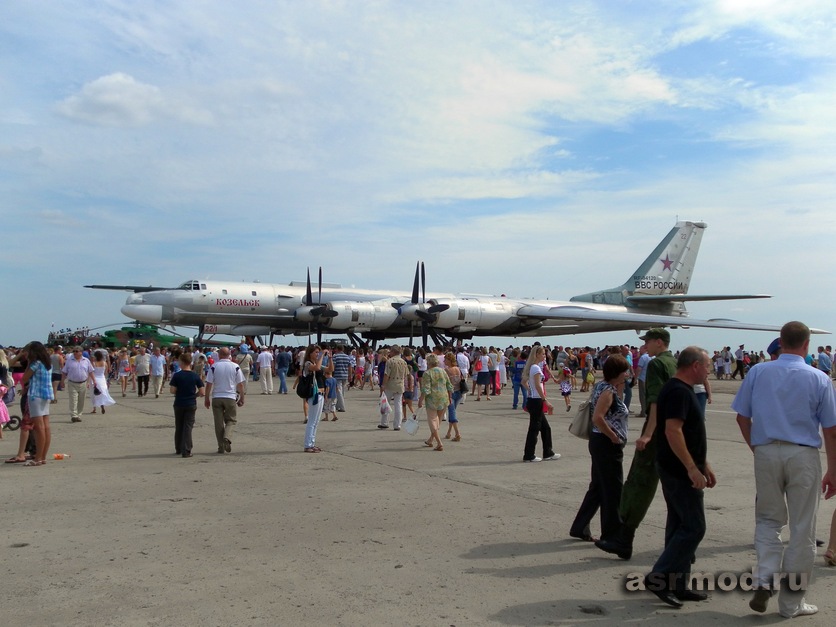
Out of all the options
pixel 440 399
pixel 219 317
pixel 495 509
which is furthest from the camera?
pixel 219 317

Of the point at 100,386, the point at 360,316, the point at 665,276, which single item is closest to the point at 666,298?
the point at 665,276

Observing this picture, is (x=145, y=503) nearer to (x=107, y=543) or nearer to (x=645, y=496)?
(x=107, y=543)

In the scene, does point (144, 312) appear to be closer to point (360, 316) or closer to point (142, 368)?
point (360, 316)

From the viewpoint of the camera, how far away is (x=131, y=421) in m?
14.8

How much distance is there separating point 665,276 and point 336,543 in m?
45.0

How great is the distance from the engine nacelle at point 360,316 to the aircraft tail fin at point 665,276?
1471 centimetres

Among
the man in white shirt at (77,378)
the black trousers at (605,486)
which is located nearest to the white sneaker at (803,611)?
the black trousers at (605,486)

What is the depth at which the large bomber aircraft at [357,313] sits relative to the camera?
109 feet

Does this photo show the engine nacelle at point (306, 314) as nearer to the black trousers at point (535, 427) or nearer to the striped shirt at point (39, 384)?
the striped shirt at point (39, 384)

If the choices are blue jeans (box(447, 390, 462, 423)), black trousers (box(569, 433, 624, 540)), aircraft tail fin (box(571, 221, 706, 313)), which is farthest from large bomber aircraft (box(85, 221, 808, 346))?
black trousers (box(569, 433, 624, 540))

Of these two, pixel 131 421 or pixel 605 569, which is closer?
pixel 605 569

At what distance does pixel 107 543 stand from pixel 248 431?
7483mm

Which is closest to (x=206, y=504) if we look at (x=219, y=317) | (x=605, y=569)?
(x=605, y=569)

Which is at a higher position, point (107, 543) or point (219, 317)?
point (219, 317)
